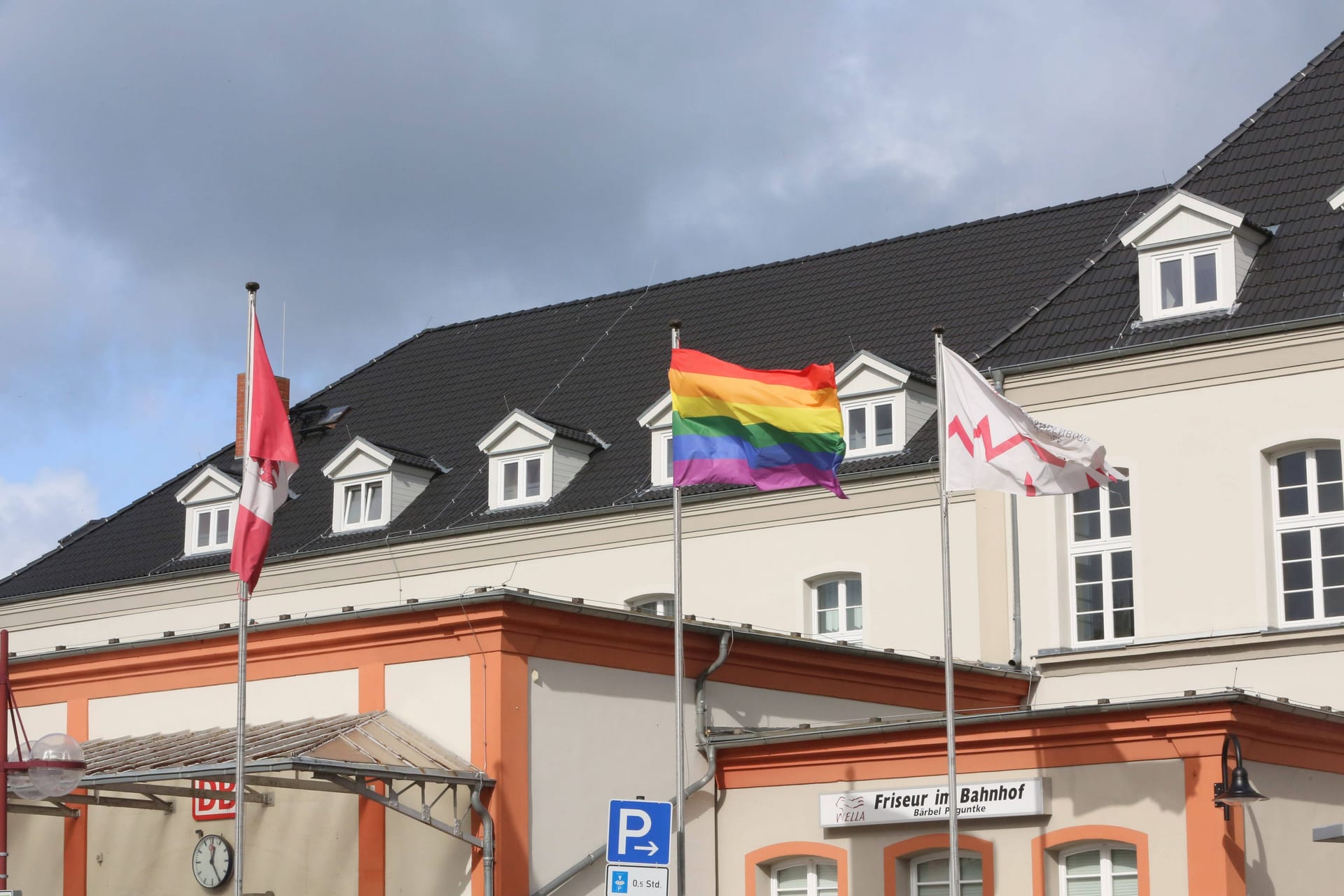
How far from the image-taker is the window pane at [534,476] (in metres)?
34.3

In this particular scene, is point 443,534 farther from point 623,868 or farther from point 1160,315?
point 623,868

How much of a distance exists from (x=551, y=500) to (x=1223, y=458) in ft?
40.4

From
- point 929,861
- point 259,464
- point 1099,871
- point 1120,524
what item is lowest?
point 1099,871

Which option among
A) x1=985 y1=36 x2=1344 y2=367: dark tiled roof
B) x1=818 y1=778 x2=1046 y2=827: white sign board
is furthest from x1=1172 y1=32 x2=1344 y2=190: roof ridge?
x1=818 y1=778 x2=1046 y2=827: white sign board

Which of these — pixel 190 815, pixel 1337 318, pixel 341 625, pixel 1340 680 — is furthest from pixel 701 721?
pixel 1337 318

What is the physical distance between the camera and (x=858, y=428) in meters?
30.7

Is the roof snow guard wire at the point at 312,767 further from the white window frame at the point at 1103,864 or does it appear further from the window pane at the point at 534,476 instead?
the window pane at the point at 534,476

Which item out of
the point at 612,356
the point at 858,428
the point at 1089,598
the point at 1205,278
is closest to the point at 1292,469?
the point at 1205,278

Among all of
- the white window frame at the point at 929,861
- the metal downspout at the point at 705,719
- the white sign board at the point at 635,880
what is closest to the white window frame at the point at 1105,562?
the metal downspout at the point at 705,719

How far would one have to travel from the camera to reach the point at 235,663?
2025 cm

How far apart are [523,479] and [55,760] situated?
20.8m

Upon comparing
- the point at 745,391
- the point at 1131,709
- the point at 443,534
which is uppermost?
the point at 443,534

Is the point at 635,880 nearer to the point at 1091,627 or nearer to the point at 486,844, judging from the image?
the point at 486,844

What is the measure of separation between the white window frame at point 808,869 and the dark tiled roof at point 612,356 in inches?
410
